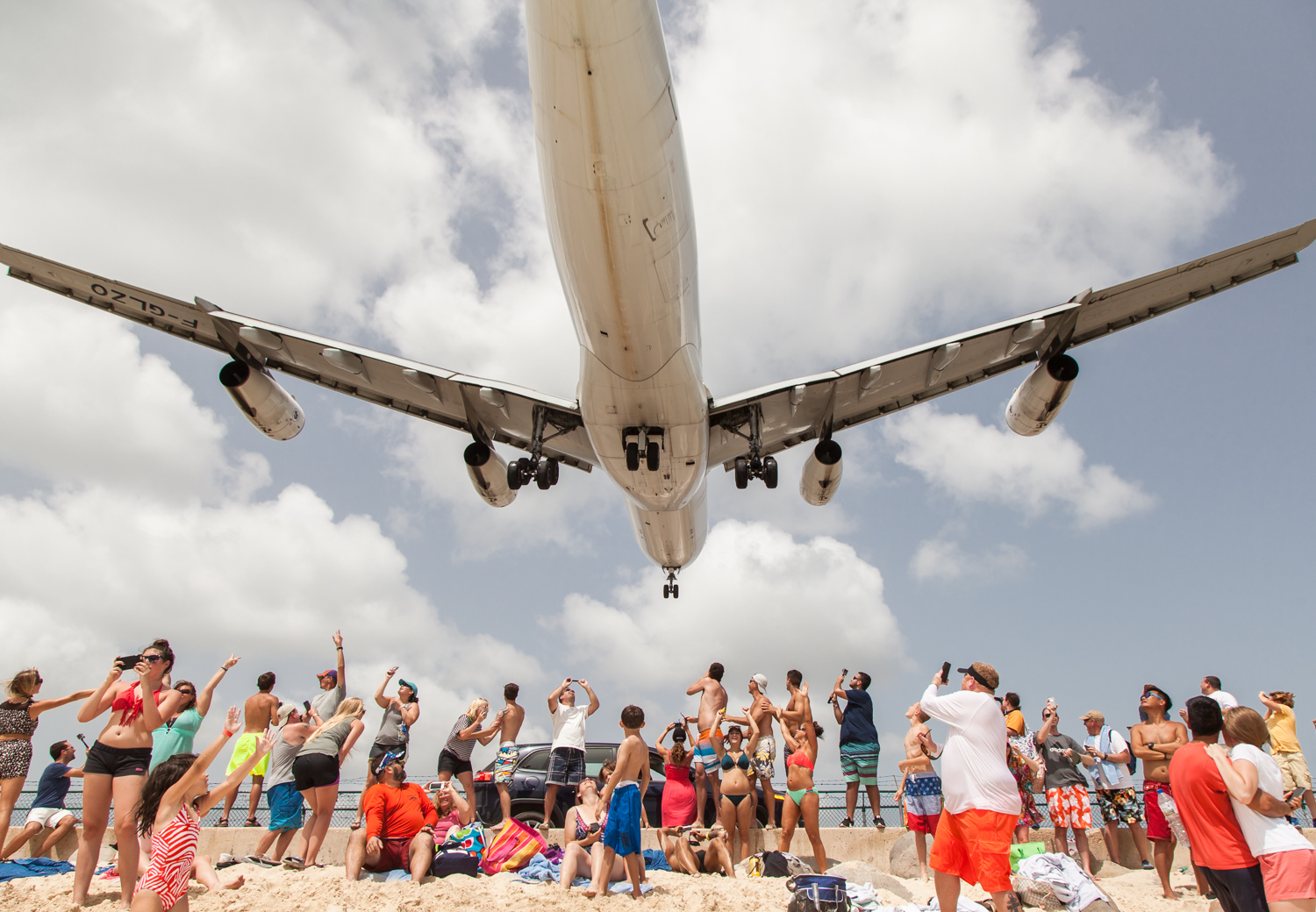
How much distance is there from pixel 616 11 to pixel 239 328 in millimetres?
8667

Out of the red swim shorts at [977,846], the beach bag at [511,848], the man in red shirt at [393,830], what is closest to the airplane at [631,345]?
the beach bag at [511,848]

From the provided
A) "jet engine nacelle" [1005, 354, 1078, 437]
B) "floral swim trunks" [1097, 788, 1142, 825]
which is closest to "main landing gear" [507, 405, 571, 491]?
"jet engine nacelle" [1005, 354, 1078, 437]

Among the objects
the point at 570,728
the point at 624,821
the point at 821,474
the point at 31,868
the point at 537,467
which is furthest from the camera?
the point at 821,474

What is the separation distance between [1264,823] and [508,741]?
320 inches

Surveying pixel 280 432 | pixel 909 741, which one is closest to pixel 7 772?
pixel 280 432

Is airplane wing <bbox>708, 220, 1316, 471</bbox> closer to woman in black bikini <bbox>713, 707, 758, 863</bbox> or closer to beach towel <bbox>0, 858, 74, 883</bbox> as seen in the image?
woman in black bikini <bbox>713, 707, 758, 863</bbox>

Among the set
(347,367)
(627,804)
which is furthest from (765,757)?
(347,367)

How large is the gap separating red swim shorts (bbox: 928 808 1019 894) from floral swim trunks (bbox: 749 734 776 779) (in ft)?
12.9

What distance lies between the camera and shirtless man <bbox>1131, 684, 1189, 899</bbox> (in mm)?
8070

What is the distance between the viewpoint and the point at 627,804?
726cm

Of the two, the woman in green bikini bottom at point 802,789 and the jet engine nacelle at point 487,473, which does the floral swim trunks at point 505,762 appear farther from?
the jet engine nacelle at point 487,473

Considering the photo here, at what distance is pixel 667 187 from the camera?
26.5 ft

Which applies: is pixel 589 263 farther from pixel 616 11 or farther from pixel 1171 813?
pixel 1171 813

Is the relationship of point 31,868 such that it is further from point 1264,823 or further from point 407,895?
point 1264,823
